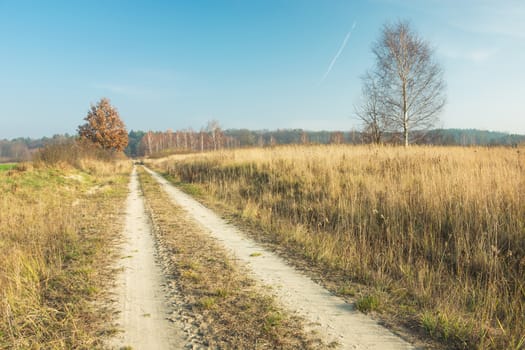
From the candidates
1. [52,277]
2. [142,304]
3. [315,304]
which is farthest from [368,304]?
[52,277]

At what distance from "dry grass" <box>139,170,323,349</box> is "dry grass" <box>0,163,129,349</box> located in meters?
1.01

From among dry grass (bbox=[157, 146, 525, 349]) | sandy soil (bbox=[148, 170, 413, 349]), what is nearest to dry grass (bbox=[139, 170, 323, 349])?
sandy soil (bbox=[148, 170, 413, 349])

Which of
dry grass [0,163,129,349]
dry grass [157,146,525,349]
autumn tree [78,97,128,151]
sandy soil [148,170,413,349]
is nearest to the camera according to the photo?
sandy soil [148,170,413,349]

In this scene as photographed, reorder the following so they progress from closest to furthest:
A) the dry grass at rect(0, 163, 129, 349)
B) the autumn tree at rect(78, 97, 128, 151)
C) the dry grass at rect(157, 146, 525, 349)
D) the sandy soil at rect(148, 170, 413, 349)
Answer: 1. the sandy soil at rect(148, 170, 413, 349)
2. the dry grass at rect(0, 163, 129, 349)
3. the dry grass at rect(157, 146, 525, 349)
4. the autumn tree at rect(78, 97, 128, 151)

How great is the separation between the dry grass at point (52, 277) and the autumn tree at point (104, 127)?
35645 mm

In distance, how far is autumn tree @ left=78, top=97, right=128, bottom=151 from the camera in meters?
40.3

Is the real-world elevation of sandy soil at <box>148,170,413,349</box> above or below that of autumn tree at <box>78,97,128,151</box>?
below

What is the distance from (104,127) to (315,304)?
1768 inches

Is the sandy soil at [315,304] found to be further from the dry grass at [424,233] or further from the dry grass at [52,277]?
the dry grass at [52,277]

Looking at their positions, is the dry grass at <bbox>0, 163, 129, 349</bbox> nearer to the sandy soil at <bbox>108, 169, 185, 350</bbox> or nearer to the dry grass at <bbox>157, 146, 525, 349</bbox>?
the sandy soil at <bbox>108, 169, 185, 350</bbox>

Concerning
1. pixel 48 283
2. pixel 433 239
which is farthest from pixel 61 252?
pixel 433 239

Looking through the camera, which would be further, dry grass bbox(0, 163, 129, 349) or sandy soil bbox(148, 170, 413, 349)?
dry grass bbox(0, 163, 129, 349)

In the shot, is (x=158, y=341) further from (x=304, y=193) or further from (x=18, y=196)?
(x=18, y=196)

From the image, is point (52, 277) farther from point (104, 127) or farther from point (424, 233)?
point (104, 127)
